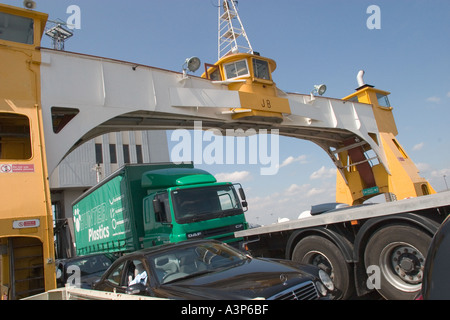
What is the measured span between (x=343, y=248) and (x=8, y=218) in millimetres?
7112

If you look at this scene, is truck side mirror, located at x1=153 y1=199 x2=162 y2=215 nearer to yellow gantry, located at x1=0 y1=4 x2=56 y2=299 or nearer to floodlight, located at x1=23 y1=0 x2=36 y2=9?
yellow gantry, located at x1=0 y1=4 x2=56 y2=299

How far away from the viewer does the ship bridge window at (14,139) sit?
1001 cm

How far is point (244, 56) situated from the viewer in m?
15.4

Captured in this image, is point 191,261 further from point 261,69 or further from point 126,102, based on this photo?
point 261,69

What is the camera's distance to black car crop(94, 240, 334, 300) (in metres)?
3.52

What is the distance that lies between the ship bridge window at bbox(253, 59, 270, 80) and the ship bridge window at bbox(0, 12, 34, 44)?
353 inches

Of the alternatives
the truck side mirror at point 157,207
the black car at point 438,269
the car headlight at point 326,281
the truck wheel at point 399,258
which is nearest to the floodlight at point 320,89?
the truck side mirror at point 157,207

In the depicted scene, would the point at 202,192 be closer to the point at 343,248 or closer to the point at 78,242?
the point at 343,248

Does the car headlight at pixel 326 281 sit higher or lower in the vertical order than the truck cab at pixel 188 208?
lower

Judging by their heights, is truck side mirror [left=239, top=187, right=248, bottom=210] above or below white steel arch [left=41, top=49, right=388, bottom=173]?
below

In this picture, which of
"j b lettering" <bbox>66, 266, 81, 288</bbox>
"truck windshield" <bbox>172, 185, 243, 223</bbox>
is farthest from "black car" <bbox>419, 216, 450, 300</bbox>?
"j b lettering" <bbox>66, 266, 81, 288</bbox>

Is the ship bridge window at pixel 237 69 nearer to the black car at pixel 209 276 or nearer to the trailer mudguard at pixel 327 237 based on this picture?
the trailer mudguard at pixel 327 237

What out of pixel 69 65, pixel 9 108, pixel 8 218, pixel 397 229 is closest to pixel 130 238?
pixel 8 218

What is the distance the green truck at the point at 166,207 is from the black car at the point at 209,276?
3475mm
